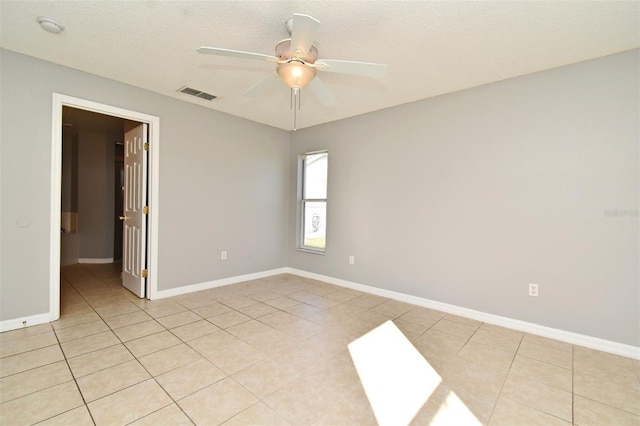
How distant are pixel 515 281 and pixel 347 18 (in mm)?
2825

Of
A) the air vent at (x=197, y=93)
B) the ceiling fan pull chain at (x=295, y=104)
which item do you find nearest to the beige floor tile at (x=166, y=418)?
the ceiling fan pull chain at (x=295, y=104)

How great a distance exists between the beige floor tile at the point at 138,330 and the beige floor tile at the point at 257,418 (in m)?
1.46

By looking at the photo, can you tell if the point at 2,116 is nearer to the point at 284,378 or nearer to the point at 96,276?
the point at 96,276

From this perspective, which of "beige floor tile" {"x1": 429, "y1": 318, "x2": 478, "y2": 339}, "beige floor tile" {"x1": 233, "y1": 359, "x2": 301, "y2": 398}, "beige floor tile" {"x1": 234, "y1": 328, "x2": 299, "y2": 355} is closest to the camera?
"beige floor tile" {"x1": 233, "y1": 359, "x2": 301, "y2": 398}

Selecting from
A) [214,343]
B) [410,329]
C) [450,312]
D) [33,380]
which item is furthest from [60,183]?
[450,312]

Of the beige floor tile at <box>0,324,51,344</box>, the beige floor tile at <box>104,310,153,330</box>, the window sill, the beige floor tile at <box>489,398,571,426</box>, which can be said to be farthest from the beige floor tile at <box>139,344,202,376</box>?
the window sill

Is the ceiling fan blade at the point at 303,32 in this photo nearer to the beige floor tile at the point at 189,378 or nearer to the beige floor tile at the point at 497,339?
the beige floor tile at the point at 189,378

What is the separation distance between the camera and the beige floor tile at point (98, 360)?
2.00m

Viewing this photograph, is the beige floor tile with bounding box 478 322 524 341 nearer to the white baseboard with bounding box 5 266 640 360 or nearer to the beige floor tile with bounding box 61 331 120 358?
the white baseboard with bounding box 5 266 640 360

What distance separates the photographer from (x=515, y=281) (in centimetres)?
284

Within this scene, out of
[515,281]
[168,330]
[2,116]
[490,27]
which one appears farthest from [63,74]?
[515,281]

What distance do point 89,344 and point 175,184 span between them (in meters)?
1.94

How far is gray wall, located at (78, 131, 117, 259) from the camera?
18.5 ft

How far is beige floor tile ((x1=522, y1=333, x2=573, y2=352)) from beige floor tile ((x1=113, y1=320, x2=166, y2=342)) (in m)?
3.39
